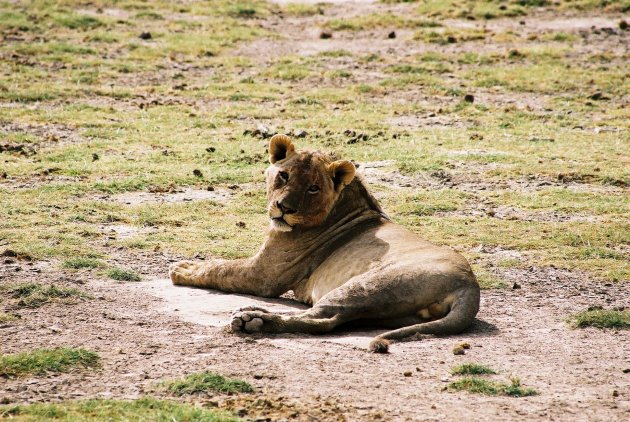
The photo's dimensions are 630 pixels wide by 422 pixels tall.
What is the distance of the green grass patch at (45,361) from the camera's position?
6.14 m

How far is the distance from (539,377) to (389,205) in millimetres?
4992

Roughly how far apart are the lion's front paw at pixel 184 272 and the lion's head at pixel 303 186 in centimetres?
78

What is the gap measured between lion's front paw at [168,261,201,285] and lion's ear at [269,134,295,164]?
1008mm

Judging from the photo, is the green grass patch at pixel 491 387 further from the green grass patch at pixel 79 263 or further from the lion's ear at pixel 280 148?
the green grass patch at pixel 79 263

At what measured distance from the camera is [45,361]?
20.5 feet

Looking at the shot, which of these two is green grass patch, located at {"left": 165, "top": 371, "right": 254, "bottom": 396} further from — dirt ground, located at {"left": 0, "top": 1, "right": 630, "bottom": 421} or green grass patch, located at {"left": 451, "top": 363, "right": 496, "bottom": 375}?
green grass patch, located at {"left": 451, "top": 363, "right": 496, "bottom": 375}

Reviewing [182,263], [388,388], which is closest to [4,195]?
[182,263]

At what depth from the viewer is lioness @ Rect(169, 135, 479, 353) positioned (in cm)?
711

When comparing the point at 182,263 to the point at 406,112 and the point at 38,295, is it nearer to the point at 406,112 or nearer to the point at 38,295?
the point at 38,295

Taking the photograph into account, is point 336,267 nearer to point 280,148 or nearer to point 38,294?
point 280,148

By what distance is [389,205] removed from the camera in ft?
36.7

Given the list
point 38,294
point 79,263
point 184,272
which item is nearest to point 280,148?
point 184,272

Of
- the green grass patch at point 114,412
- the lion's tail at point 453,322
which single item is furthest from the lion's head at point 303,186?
the green grass patch at point 114,412

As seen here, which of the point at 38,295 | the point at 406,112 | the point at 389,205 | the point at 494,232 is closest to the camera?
the point at 38,295
